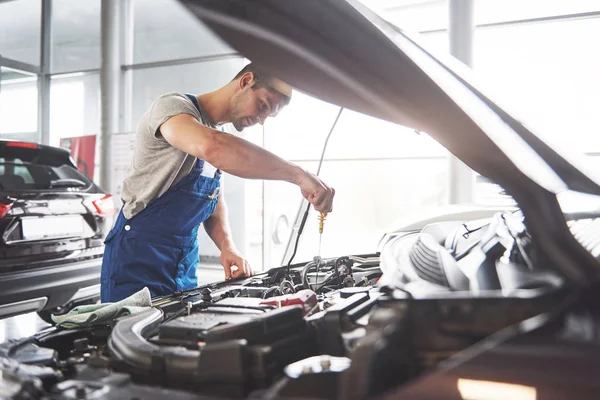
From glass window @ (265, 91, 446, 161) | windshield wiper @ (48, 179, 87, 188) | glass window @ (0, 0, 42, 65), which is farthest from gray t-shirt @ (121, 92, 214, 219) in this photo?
glass window @ (0, 0, 42, 65)

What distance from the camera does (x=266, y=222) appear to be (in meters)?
6.35

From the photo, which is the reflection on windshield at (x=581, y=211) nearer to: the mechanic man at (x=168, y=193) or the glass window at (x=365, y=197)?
the mechanic man at (x=168, y=193)

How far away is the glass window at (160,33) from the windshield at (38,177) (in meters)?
3.62

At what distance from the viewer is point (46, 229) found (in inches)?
122

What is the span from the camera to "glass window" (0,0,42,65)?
743 cm

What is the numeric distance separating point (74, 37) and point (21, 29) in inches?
36.3

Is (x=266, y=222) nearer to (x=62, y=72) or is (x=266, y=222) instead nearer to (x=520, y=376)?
(x=62, y=72)

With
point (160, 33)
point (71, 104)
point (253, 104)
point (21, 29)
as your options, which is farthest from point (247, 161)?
point (21, 29)

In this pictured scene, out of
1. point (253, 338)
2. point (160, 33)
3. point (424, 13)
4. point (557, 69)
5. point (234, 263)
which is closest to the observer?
point (253, 338)

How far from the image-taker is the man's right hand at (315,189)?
148 centimetres

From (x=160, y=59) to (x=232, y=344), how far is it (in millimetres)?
6808

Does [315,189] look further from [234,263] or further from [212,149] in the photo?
[234,263]

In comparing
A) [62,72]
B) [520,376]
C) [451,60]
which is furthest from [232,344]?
[62,72]

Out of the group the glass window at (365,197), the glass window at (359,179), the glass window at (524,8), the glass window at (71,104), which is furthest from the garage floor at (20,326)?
the glass window at (524,8)
